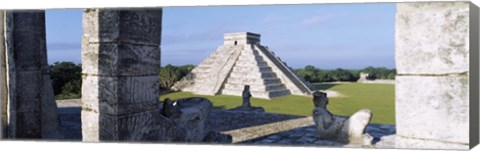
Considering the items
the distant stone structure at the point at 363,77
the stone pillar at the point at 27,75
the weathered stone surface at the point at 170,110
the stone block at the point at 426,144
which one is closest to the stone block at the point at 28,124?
the stone pillar at the point at 27,75

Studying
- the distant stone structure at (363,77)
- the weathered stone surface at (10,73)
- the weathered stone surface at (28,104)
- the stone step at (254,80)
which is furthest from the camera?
the distant stone structure at (363,77)

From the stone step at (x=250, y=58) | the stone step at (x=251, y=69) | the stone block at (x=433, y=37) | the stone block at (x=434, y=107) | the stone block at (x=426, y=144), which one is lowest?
the stone block at (x=426, y=144)

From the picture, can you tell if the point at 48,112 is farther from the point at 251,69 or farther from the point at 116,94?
the point at 251,69

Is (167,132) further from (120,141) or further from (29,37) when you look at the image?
(29,37)

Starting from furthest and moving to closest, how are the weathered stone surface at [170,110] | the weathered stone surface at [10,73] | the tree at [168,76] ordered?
1. the tree at [168,76]
2. the weathered stone surface at [10,73]
3. the weathered stone surface at [170,110]

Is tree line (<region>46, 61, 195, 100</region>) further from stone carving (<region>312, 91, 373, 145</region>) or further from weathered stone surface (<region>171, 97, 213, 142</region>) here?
stone carving (<region>312, 91, 373, 145</region>)

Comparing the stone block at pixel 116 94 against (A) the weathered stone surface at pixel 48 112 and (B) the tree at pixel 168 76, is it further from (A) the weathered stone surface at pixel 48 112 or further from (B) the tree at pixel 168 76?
(B) the tree at pixel 168 76

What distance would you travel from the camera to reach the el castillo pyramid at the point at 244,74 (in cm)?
1919

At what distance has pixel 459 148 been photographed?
3.85 meters

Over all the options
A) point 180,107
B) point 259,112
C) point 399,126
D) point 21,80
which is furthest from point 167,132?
point 259,112

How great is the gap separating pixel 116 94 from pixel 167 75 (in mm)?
18128

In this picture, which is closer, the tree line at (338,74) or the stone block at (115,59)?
the stone block at (115,59)

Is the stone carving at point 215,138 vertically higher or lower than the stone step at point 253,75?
lower

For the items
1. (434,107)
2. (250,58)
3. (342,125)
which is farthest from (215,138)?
(250,58)
